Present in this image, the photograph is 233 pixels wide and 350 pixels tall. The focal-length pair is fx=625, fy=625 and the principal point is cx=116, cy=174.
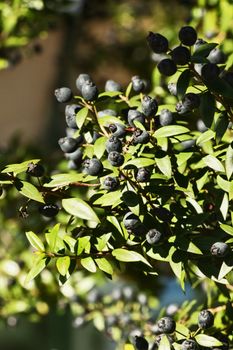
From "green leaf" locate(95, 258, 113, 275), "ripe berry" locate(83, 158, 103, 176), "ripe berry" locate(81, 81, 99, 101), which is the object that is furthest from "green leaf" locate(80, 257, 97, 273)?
"ripe berry" locate(81, 81, 99, 101)

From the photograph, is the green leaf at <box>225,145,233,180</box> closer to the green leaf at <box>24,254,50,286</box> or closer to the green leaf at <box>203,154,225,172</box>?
the green leaf at <box>203,154,225,172</box>

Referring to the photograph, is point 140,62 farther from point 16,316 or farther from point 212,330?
point 212,330

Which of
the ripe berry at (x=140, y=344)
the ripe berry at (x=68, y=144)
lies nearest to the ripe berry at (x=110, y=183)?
the ripe berry at (x=68, y=144)

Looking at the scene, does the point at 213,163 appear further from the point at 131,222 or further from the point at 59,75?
the point at 59,75

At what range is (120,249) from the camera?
83 cm

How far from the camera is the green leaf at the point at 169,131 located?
83 cm

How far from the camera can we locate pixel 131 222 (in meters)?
0.79

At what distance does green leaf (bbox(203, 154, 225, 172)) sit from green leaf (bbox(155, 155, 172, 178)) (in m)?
0.05

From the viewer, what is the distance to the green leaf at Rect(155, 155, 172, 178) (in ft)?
2.60

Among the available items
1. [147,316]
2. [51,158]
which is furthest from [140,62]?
[147,316]

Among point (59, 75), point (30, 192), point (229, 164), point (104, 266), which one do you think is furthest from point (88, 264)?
point (59, 75)

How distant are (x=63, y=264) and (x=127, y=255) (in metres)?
0.08

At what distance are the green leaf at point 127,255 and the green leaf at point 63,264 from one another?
0.06 m

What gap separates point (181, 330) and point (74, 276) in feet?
2.28
